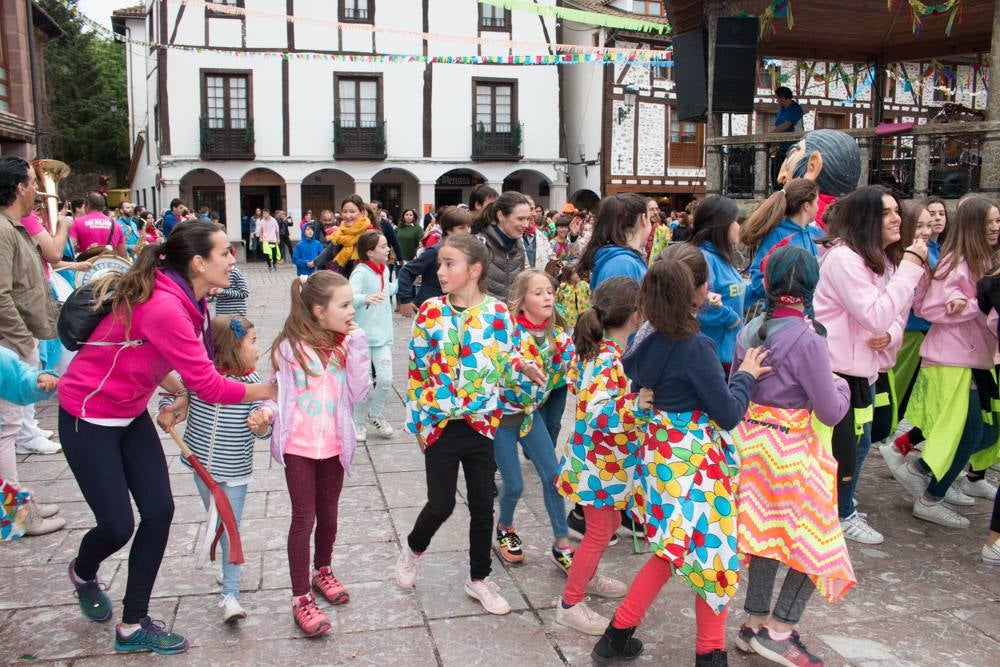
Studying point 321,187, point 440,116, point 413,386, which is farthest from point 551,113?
point 413,386

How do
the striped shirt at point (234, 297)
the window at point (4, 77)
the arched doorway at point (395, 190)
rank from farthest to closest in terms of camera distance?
the arched doorway at point (395, 190) < the window at point (4, 77) < the striped shirt at point (234, 297)

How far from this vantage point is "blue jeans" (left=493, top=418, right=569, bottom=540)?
4.18 meters

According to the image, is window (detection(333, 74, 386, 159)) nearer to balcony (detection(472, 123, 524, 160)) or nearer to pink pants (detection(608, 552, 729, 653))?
balcony (detection(472, 123, 524, 160))

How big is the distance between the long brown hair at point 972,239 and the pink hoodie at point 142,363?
3.93 m

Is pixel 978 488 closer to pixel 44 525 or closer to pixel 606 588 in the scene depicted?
pixel 606 588

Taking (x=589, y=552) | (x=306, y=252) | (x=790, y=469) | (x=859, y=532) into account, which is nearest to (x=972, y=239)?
(x=859, y=532)

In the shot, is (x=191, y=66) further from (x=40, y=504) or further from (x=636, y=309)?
(x=636, y=309)

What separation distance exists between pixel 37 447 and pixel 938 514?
5936mm

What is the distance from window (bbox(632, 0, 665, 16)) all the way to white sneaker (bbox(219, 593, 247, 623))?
25.4 meters

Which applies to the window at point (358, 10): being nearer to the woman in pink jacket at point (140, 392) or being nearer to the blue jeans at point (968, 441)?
the blue jeans at point (968, 441)

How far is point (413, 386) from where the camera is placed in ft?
12.1

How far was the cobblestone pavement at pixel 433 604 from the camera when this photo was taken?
11.3 feet

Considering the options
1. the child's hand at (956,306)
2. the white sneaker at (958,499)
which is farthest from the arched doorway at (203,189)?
the child's hand at (956,306)

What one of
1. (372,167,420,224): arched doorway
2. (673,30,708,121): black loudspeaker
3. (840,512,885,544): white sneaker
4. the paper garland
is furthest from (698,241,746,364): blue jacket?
(372,167,420,224): arched doorway
